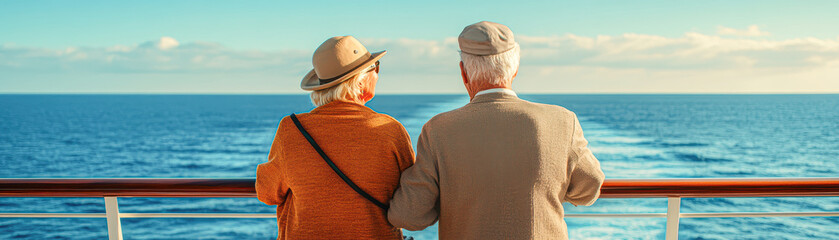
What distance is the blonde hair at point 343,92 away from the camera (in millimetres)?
1031

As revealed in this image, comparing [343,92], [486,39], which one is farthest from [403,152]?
[486,39]

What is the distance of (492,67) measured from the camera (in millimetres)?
974

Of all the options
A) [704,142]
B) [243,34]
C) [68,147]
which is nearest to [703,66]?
[704,142]

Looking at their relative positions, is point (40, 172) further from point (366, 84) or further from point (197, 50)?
point (197, 50)

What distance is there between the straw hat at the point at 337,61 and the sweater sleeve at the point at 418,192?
21 cm

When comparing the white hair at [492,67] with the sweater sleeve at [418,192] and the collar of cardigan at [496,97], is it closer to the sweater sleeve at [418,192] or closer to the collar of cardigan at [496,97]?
the collar of cardigan at [496,97]

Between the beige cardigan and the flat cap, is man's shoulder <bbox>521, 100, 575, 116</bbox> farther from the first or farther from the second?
the flat cap

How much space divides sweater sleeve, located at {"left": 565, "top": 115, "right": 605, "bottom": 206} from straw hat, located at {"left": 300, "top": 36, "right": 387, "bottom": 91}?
480 millimetres

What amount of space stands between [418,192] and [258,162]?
29.9 meters

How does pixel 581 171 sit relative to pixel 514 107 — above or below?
below

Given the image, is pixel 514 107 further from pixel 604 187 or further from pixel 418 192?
pixel 604 187

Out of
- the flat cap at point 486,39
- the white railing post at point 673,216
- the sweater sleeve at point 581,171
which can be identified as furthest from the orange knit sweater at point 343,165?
the white railing post at point 673,216

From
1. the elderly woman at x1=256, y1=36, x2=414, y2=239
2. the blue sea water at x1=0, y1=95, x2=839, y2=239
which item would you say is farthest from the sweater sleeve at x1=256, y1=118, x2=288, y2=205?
the blue sea water at x1=0, y1=95, x2=839, y2=239

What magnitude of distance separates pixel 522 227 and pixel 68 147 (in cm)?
4832
